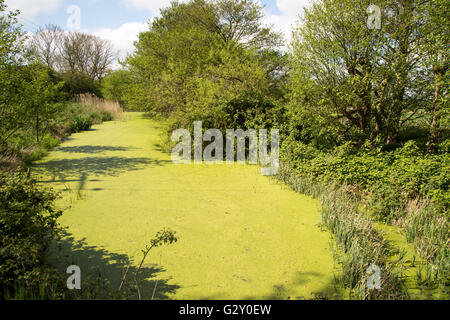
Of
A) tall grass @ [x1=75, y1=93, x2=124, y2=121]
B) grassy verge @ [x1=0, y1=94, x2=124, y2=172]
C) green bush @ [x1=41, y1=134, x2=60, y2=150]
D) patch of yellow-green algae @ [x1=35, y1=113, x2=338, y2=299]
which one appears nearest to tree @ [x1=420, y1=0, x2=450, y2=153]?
patch of yellow-green algae @ [x1=35, y1=113, x2=338, y2=299]

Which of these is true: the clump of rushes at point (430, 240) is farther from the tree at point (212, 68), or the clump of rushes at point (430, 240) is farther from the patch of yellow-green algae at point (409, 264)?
the tree at point (212, 68)

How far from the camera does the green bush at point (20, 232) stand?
7.37 feet

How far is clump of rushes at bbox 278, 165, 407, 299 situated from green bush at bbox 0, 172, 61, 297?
2.68 m

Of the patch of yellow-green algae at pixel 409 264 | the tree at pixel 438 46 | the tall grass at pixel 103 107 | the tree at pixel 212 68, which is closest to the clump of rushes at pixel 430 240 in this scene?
the patch of yellow-green algae at pixel 409 264

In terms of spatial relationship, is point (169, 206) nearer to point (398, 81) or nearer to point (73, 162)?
point (73, 162)

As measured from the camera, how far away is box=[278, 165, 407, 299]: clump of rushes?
2746mm

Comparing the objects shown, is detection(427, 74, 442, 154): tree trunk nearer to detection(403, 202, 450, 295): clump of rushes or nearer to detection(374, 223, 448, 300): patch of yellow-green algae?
detection(403, 202, 450, 295): clump of rushes

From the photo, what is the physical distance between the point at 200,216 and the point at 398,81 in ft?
18.7

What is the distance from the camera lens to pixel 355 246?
3156mm

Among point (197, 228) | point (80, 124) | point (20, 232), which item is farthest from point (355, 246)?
point (80, 124)

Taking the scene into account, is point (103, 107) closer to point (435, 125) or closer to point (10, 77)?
point (10, 77)

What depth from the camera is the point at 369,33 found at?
274 inches

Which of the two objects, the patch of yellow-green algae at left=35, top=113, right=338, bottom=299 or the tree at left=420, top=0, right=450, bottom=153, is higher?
the tree at left=420, top=0, right=450, bottom=153
